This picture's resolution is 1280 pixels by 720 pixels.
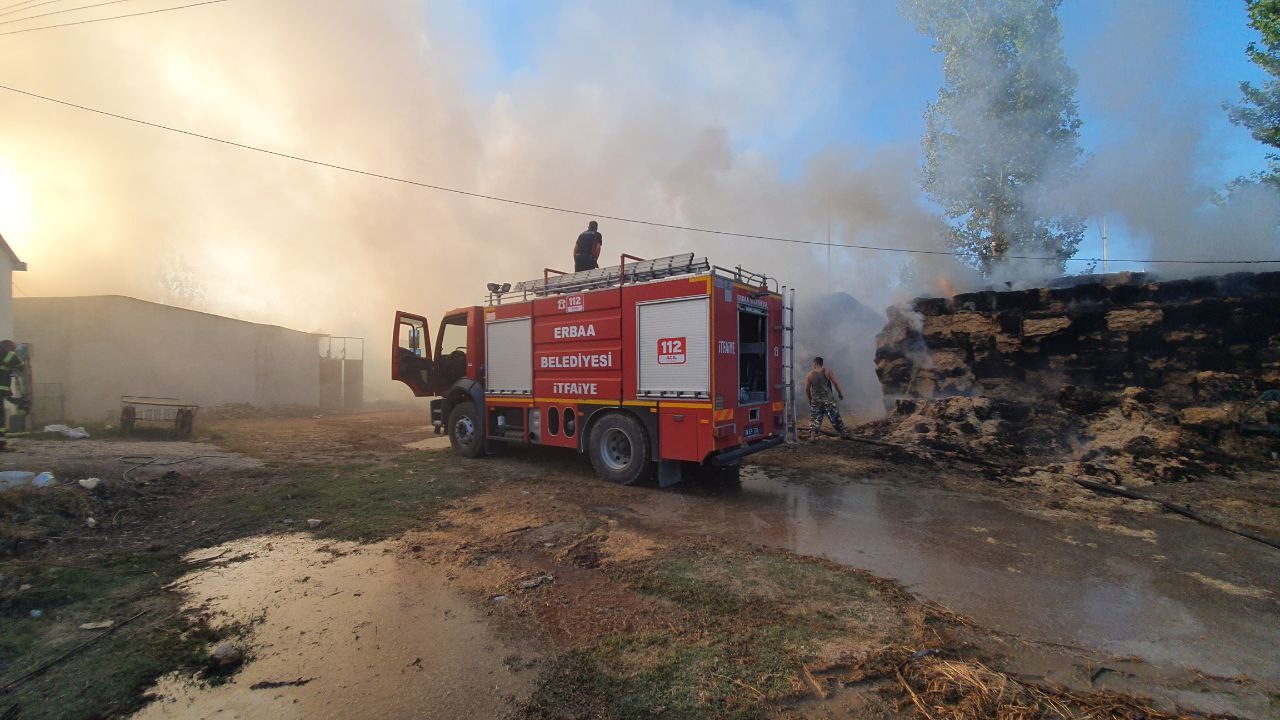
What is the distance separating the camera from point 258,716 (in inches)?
94.3

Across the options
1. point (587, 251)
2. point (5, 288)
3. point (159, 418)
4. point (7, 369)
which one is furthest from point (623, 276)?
point (5, 288)

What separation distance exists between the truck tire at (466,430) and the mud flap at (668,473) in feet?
12.0

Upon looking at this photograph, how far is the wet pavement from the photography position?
315 centimetres

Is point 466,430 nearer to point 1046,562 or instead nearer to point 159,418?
point 159,418

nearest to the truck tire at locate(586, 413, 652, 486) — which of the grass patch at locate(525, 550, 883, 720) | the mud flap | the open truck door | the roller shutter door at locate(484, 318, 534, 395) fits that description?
the mud flap

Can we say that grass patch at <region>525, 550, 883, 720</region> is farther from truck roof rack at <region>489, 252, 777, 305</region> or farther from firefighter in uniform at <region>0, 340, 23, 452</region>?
firefighter in uniform at <region>0, 340, 23, 452</region>

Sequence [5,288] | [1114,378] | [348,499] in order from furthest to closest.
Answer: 1. [5,288]
2. [1114,378]
3. [348,499]

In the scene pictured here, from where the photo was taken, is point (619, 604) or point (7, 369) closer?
point (619, 604)

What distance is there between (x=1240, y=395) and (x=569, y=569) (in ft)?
33.8

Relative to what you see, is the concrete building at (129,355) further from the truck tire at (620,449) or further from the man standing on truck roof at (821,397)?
the man standing on truck roof at (821,397)

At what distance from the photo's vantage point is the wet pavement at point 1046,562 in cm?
315

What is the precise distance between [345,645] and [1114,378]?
11.4 metres

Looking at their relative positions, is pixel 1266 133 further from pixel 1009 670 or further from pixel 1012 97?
pixel 1009 670

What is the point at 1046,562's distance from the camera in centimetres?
432
